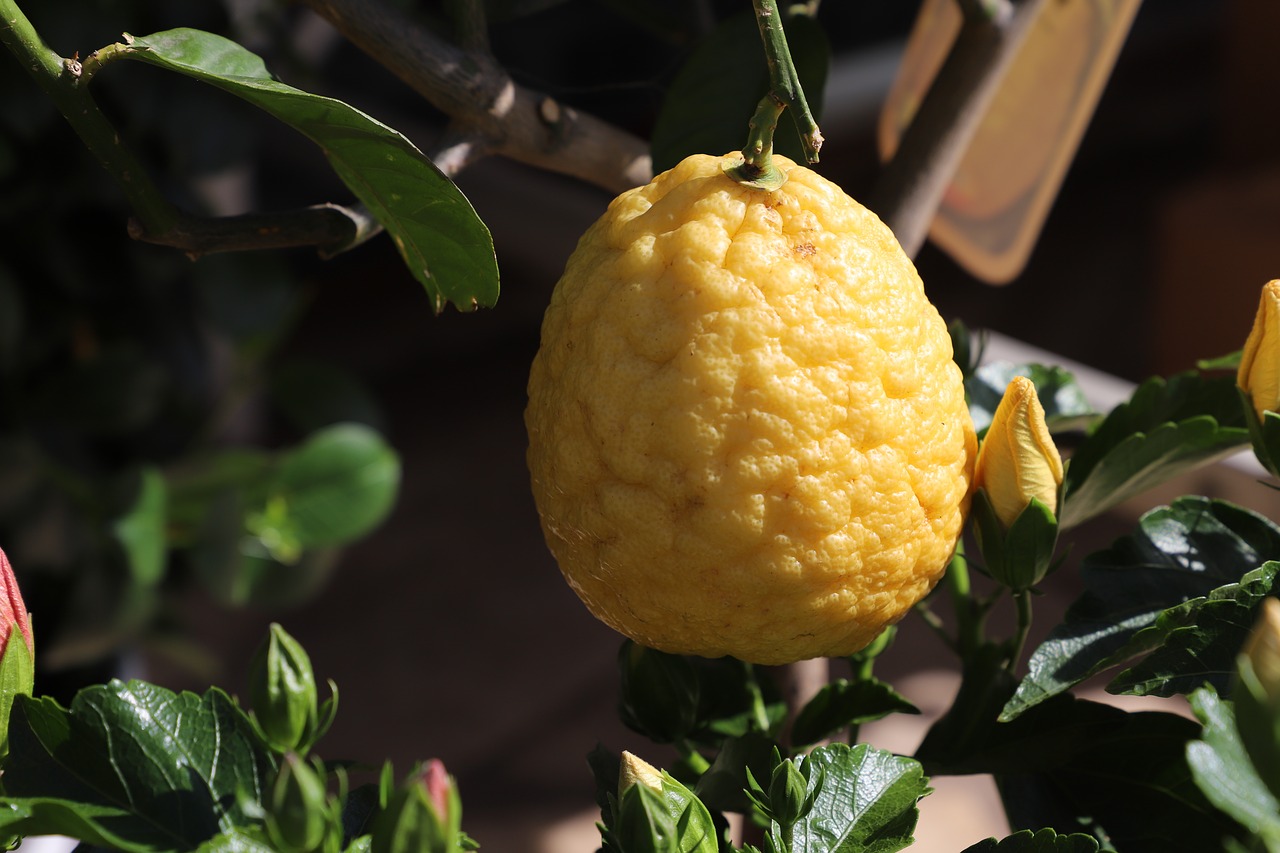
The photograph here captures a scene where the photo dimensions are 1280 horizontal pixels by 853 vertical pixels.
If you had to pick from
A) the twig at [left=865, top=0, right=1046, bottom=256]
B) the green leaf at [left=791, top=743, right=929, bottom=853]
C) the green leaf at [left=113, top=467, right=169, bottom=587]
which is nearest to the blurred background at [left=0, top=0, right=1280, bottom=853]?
the green leaf at [left=113, top=467, right=169, bottom=587]

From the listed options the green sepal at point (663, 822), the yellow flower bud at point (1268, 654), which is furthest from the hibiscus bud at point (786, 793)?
the yellow flower bud at point (1268, 654)

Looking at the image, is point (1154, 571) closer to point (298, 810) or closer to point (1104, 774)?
point (1104, 774)

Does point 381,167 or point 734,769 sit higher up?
point 381,167

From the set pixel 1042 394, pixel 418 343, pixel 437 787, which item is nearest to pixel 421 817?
pixel 437 787

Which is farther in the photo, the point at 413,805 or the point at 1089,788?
the point at 1089,788

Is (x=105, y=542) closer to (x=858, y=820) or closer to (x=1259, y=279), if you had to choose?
(x=858, y=820)

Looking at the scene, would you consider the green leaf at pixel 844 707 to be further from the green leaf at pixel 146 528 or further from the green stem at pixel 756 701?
the green leaf at pixel 146 528

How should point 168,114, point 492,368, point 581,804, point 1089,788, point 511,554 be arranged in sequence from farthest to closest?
point 492,368 → point 511,554 → point 581,804 → point 168,114 → point 1089,788

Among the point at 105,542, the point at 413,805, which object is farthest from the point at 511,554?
the point at 413,805
